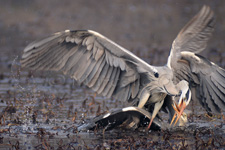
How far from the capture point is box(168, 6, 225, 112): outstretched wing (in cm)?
787

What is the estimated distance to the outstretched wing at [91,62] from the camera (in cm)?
753

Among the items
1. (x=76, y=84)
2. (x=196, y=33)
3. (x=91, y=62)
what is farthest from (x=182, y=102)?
(x=76, y=84)

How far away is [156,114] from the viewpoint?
8.04m

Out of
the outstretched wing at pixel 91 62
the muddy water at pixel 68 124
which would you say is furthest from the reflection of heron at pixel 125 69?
the muddy water at pixel 68 124

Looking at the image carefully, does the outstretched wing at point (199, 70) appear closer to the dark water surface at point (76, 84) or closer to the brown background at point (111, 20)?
the dark water surface at point (76, 84)

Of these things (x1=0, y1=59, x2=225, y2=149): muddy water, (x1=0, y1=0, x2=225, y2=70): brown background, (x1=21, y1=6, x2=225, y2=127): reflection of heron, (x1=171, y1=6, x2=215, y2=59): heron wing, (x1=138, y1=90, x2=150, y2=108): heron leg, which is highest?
(x1=0, y1=0, x2=225, y2=70): brown background

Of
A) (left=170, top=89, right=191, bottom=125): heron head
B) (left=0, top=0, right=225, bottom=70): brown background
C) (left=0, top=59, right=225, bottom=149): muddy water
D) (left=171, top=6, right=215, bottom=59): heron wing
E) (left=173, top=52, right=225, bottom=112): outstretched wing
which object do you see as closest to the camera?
(left=0, top=59, right=225, bottom=149): muddy water

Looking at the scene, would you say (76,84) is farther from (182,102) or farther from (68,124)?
(182,102)

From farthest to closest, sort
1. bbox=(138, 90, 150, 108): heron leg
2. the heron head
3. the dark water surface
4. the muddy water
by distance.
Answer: bbox=(138, 90, 150, 108): heron leg → the heron head → the dark water surface → the muddy water

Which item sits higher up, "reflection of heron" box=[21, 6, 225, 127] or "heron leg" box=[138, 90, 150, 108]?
"reflection of heron" box=[21, 6, 225, 127]

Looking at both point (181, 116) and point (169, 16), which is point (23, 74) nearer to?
point (181, 116)

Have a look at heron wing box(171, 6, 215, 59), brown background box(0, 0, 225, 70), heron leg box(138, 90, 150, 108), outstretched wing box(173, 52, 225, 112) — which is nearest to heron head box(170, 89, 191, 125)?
heron leg box(138, 90, 150, 108)

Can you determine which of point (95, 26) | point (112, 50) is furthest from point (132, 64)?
point (95, 26)

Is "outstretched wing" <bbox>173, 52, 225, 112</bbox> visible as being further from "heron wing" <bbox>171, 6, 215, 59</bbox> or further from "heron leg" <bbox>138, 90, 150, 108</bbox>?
"heron leg" <bbox>138, 90, 150, 108</bbox>
